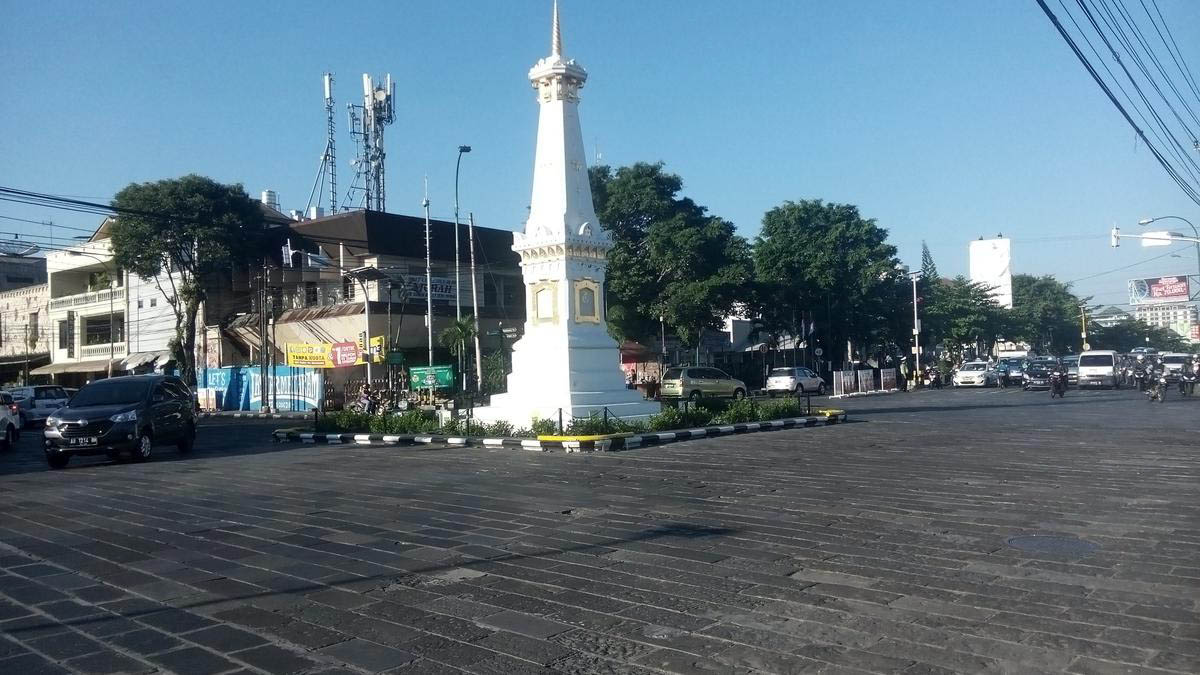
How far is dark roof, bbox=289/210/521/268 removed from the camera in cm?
3791

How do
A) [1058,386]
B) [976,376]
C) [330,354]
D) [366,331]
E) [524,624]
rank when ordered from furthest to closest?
[976,376] → [366,331] → [330,354] → [1058,386] → [524,624]

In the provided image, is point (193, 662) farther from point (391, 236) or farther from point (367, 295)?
point (391, 236)

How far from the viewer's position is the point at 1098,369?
38.8 meters

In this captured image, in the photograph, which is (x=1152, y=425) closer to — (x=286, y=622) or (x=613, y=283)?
(x=286, y=622)

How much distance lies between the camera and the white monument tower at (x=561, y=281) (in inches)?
771

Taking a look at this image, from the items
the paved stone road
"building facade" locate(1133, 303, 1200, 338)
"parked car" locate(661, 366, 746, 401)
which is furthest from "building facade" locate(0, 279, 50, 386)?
"building facade" locate(1133, 303, 1200, 338)

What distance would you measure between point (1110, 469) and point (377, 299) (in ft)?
103

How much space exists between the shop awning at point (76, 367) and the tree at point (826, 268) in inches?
1438

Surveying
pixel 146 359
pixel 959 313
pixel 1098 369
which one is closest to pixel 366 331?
pixel 146 359

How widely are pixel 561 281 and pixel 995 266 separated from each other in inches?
2042

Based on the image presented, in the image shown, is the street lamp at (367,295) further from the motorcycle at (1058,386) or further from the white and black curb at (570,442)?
the motorcycle at (1058,386)

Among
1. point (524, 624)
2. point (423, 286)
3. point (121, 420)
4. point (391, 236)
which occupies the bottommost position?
point (524, 624)

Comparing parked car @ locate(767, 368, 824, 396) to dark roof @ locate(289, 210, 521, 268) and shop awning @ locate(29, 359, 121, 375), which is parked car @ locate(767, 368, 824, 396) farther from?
shop awning @ locate(29, 359, 121, 375)

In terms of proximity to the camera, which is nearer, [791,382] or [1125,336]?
[791,382]
